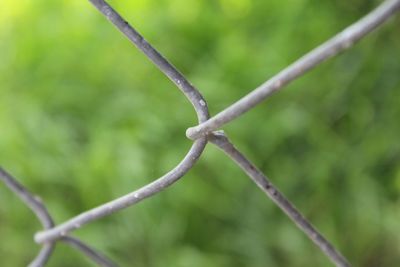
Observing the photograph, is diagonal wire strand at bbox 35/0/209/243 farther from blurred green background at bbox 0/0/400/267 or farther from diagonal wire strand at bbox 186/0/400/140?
blurred green background at bbox 0/0/400/267

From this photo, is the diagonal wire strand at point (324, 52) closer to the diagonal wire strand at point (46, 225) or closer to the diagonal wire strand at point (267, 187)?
the diagonal wire strand at point (267, 187)

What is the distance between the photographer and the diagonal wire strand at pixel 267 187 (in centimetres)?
37

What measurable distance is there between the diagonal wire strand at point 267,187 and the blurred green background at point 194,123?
58 cm

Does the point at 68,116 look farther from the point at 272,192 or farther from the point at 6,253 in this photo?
the point at 272,192

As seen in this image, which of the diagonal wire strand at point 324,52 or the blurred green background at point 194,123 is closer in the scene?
the diagonal wire strand at point 324,52

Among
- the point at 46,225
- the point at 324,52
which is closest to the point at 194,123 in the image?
the point at 46,225

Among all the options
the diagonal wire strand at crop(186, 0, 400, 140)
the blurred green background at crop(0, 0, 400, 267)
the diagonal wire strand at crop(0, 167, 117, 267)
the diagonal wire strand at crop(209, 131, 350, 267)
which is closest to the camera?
the diagonal wire strand at crop(186, 0, 400, 140)

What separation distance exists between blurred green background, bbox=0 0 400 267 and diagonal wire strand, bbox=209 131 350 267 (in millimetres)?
581

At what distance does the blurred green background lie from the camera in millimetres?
1003

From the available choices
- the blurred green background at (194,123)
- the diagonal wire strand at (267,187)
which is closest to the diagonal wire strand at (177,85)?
the diagonal wire strand at (267,187)

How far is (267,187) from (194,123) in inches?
24.7

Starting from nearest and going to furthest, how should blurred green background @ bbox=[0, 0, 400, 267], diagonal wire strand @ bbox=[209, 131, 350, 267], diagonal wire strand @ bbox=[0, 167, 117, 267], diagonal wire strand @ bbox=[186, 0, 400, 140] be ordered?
diagonal wire strand @ bbox=[186, 0, 400, 140]
diagonal wire strand @ bbox=[209, 131, 350, 267]
diagonal wire strand @ bbox=[0, 167, 117, 267]
blurred green background @ bbox=[0, 0, 400, 267]

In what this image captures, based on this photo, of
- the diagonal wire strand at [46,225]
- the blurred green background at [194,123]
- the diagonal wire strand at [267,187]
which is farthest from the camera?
the blurred green background at [194,123]

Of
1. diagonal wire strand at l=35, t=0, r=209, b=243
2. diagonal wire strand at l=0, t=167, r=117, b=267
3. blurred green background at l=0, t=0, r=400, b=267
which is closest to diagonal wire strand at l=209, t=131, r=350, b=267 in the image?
diagonal wire strand at l=35, t=0, r=209, b=243
